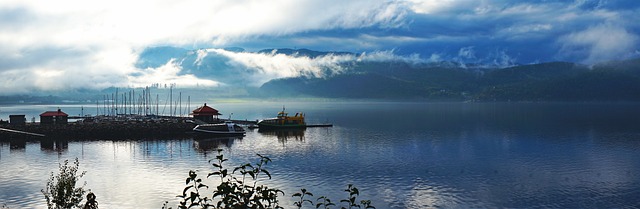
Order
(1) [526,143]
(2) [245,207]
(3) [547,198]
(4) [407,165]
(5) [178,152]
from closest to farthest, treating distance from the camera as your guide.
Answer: (2) [245,207] < (3) [547,198] < (4) [407,165] < (5) [178,152] < (1) [526,143]

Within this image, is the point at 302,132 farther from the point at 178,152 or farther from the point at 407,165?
the point at 407,165

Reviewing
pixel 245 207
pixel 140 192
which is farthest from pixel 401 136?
pixel 245 207

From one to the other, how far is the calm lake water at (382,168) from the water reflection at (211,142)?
253 millimetres

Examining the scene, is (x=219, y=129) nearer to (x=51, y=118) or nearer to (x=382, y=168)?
(x=51, y=118)

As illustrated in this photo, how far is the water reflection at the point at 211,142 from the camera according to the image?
325ft

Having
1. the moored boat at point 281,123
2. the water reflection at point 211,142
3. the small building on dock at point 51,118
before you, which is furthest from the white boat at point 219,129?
the small building on dock at point 51,118

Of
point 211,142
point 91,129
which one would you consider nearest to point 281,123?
point 211,142

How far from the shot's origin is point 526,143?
107562 mm

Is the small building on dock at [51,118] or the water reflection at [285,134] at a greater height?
the small building on dock at [51,118]

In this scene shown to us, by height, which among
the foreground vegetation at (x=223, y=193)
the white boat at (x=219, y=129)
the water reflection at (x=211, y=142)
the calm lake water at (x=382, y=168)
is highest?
the foreground vegetation at (x=223, y=193)

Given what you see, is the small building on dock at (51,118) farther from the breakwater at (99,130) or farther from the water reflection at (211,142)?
the water reflection at (211,142)

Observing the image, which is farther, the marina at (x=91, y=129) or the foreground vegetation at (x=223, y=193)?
the marina at (x=91, y=129)

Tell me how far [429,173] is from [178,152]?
45546 mm

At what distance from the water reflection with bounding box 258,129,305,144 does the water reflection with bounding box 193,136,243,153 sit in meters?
10.4
